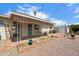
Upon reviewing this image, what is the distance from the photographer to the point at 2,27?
10867mm

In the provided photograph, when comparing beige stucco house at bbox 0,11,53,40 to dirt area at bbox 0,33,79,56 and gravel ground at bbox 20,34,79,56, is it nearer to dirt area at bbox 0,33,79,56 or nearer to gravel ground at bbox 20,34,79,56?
dirt area at bbox 0,33,79,56

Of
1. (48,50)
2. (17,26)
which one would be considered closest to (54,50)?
(48,50)

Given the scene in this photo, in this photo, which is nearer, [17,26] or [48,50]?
[48,50]

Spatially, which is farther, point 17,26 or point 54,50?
point 17,26

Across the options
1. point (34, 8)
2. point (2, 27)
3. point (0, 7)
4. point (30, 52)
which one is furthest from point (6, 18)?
point (30, 52)

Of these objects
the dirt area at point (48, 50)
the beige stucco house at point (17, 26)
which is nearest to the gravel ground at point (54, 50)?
the dirt area at point (48, 50)

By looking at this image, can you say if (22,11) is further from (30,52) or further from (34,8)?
(30,52)

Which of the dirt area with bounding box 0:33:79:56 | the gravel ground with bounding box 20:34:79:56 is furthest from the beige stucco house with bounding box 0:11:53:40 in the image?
the gravel ground with bounding box 20:34:79:56

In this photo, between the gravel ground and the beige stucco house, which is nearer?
the gravel ground

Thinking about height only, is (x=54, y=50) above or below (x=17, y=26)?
below

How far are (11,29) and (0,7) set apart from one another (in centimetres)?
203

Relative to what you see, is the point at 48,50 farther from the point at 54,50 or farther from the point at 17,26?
the point at 17,26

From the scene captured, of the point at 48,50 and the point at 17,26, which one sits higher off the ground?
the point at 17,26

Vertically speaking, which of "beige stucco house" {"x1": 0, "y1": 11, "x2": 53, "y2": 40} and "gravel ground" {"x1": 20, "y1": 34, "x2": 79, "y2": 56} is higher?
"beige stucco house" {"x1": 0, "y1": 11, "x2": 53, "y2": 40}
